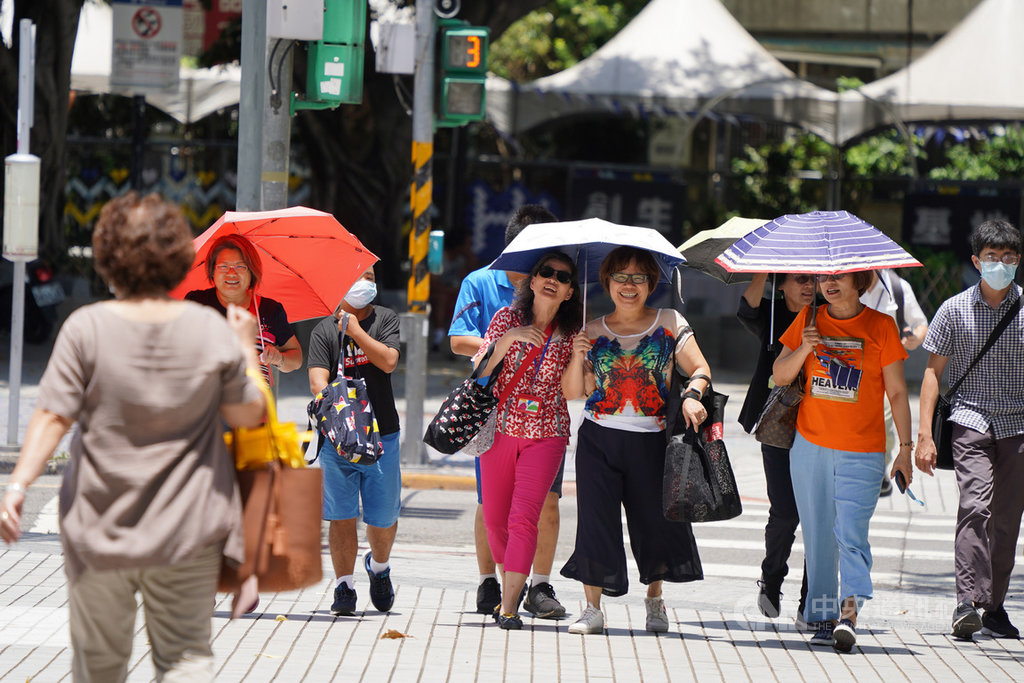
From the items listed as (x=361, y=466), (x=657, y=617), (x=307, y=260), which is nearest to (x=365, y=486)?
(x=361, y=466)

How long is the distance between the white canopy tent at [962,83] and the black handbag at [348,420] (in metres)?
15.3

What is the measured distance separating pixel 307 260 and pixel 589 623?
2086 mm

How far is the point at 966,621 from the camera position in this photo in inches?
254

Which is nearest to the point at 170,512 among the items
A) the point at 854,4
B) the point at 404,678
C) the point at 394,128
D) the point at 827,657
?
the point at 404,678

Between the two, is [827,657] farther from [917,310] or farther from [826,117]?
[826,117]

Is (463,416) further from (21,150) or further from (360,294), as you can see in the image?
(21,150)

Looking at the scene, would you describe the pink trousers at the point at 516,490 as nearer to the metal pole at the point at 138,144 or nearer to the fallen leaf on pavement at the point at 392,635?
the fallen leaf on pavement at the point at 392,635

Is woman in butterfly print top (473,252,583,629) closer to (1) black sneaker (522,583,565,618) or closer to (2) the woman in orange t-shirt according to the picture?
(1) black sneaker (522,583,565,618)

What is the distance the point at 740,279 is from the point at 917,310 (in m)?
2.12

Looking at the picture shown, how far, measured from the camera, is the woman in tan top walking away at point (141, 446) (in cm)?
368

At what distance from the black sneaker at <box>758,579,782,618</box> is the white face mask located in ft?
7.90

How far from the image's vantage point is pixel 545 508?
6703mm

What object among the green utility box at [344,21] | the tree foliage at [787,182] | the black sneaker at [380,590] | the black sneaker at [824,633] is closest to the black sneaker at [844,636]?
the black sneaker at [824,633]

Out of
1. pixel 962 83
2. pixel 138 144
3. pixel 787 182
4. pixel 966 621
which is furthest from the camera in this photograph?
pixel 787 182
